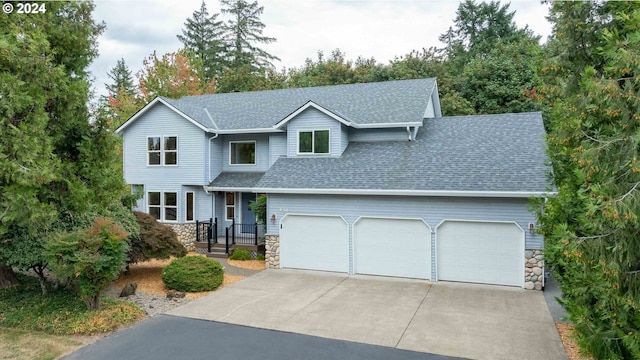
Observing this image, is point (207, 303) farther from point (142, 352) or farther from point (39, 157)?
point (39, 157)

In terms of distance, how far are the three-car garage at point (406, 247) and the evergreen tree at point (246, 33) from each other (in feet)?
104

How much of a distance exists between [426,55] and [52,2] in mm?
26502

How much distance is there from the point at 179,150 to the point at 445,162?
1206 centimetres

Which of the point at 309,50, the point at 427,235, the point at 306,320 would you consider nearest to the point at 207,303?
the point at 306,320

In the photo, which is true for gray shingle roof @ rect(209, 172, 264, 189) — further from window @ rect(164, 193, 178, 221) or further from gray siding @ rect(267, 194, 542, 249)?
gray siding @ rect(267, 194, 542, 249)

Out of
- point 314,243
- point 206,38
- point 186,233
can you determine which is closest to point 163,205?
point 186,233

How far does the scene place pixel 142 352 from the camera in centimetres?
745

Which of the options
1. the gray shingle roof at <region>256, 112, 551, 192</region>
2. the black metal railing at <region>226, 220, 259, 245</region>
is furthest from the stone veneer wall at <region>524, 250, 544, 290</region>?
the black metal railing at <region>226, 220, 259, 245</region>

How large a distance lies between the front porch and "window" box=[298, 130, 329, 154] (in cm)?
379

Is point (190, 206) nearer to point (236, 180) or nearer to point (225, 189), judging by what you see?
point (225, 189)

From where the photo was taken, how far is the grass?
7324mm

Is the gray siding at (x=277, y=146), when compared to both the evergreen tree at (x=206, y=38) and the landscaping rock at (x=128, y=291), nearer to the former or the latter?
the landscaping rock at (x=128, y=291)

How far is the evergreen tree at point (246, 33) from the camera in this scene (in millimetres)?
42219

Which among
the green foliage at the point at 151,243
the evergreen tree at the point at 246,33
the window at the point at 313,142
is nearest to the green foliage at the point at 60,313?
the green foliage at the point at 151,243
